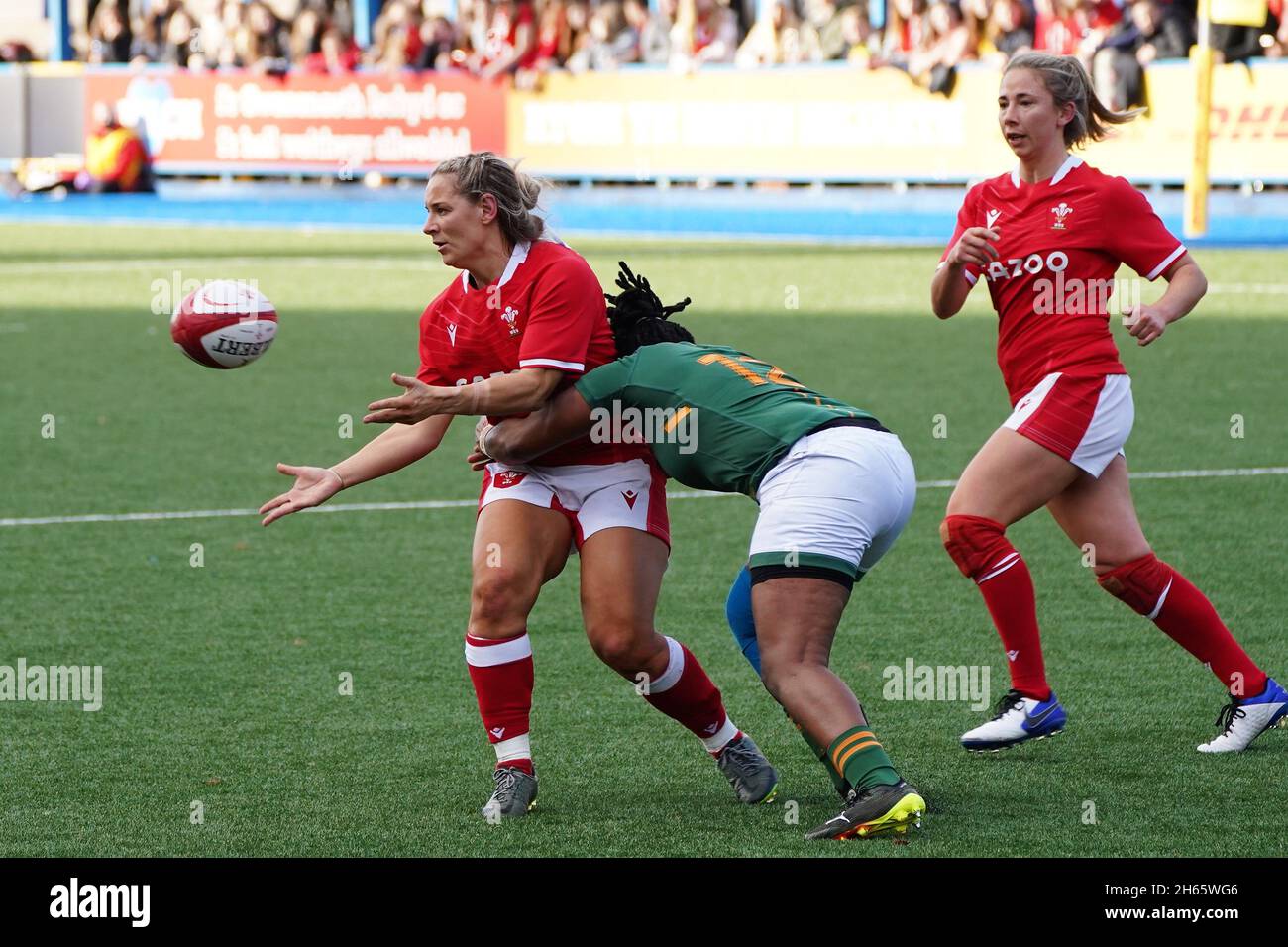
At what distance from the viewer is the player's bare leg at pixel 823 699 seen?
16.7 ft

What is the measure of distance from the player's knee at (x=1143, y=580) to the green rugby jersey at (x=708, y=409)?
1.22 metres

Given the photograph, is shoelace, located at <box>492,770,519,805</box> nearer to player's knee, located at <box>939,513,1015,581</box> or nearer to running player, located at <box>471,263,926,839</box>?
running player, located at <box>471,263,926,839</box>

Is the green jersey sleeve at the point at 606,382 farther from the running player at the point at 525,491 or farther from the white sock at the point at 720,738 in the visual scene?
the white sock at the point at 720,738

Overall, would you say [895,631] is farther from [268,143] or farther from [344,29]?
[344,29]

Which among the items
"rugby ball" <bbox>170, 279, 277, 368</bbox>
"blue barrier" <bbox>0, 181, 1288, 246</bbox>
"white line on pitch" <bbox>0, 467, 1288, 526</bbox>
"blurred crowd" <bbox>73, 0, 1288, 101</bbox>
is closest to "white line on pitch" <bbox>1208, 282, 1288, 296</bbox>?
"blue barrier" <bbox>0, 181, 1288, 246</bbox>

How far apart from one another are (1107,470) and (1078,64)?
3.89 feet

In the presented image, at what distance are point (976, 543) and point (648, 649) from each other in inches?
43.3

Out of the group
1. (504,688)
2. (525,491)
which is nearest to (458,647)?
(504,688)

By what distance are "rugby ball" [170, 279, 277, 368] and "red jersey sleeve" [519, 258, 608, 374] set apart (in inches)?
44.3

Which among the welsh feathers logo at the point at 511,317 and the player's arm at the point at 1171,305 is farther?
the player's arm at the point at 1171,305

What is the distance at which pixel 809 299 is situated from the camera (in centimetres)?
1905

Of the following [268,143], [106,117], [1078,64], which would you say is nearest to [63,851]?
[1078,64]

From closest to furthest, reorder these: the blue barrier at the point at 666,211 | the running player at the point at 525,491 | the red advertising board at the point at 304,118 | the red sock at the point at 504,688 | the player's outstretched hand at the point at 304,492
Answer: the player's outstretched hand at the point at 304,492
the running player at the point at 525,491
the red sock at the point at 504,688
the blue barrier at the point at 666,211
the red advertising board at the point at 304,118

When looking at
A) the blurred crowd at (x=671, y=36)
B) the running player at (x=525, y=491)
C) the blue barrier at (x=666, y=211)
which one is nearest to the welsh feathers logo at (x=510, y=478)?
the running player at (x=525, y=491)
